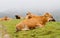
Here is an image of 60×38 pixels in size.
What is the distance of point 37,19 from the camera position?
66.1ft

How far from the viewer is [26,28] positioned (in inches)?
754

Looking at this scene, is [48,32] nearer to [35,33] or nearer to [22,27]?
[35,33]

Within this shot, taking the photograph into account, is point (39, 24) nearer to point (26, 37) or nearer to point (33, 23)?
point (33, 23)

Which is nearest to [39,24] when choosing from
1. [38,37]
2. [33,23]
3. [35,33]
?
[33,23]

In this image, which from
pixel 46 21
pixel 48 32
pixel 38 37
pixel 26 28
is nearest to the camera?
pixel 38 37

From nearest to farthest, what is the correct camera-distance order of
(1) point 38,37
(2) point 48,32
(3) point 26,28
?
1. (1) point 38,37
2. (2) point 48,32
3. (3) point 26,28

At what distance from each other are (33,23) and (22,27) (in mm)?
828

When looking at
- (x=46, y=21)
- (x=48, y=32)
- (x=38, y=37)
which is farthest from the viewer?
(x=46, y=21)

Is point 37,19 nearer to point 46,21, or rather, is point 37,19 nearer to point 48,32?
point 46,21

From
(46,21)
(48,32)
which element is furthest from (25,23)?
(48,32)

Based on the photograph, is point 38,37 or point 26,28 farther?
point 26,28

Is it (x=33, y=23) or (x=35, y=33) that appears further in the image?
(x=33, y=23)

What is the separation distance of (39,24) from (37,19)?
18.3 inches

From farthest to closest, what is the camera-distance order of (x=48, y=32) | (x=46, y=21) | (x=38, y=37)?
1. (x=46, y=21)
2. (x=48, y=32)
3. (x=38, y=37)
